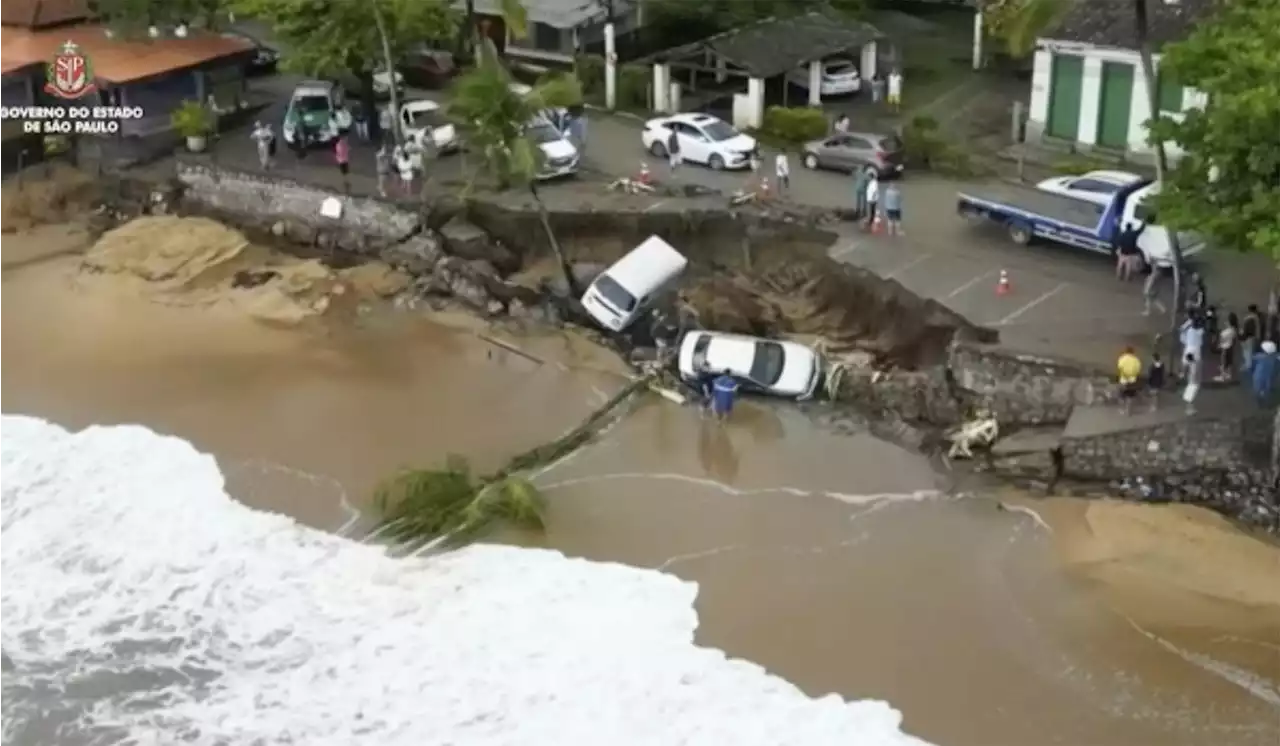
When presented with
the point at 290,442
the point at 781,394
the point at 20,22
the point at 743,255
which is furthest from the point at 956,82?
the point at 20,22

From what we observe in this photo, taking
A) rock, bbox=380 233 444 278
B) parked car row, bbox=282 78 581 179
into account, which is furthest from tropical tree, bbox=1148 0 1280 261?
rock, bbox=380 233 444 278

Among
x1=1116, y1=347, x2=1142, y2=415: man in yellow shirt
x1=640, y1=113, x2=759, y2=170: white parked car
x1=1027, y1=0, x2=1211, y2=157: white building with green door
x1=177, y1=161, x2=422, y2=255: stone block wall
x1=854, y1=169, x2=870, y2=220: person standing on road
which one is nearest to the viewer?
x1=1116, y1=347, x2=1142, y2=415: man in yellow shirt

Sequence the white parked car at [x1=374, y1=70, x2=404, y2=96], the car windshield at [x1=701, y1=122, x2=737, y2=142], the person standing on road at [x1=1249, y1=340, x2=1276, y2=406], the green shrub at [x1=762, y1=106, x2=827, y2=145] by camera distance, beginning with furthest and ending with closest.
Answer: the white parked car at [x1=374, y1=70, x2=404, y2=96], the green shrub at [x1=762, y1=106, x2=827, y2=145], the car windshield at [x1=701, y1=122, x2=737, y2=142], the person standing on road at [x1=1249, y1=340, x2=1276, y2=406]

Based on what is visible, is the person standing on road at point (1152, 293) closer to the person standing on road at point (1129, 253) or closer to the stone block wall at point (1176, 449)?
the person standing on road at point (1129, 253)

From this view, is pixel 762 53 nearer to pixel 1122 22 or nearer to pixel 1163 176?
pixel 1122 22

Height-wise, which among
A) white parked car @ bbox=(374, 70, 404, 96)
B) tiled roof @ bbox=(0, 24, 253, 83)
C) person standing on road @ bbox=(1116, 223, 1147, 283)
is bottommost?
person standing on road @ bbox=(1116, 223, 1147, 283)

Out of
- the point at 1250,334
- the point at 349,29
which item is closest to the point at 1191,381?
the point at 1250,334

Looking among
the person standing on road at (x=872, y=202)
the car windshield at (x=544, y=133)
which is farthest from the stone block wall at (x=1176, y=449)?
the car windshield at (x=544, y=133)

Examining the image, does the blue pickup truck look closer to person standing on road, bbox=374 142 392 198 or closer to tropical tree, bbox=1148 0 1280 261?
tropical tree, bbox=1148 0 1280 261

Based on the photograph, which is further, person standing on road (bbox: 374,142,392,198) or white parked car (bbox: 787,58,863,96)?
white parked car (bbox: 787,58,863,96)
